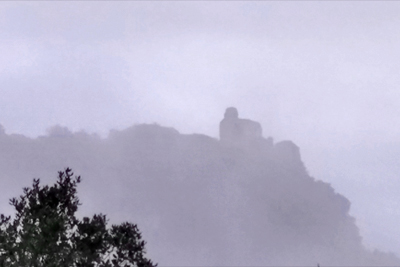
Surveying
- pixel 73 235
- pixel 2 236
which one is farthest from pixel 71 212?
pixel 2 236

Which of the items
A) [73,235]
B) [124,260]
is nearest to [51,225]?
[73,235]

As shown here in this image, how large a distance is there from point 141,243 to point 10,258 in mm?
7321

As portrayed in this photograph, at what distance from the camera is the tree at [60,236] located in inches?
1264

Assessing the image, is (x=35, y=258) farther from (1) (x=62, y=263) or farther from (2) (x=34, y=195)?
(2) (x=34, y=195)

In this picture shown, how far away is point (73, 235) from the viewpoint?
33.4m

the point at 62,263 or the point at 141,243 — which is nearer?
the point at 62,263

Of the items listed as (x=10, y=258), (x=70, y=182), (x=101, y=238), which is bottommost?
(x=10, y=258)

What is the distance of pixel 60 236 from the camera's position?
3244 cm

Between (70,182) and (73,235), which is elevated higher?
(70,182)

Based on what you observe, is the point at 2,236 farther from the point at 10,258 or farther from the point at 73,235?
the point at 73,235

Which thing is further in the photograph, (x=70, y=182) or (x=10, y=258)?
(x=70, y=182)

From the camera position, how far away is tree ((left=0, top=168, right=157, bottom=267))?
32094mm

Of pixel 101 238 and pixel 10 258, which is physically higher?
pixel 101 238

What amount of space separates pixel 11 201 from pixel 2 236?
6.91 feet
